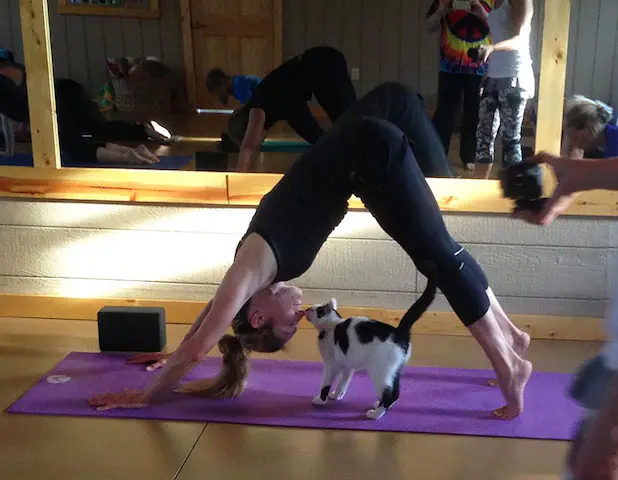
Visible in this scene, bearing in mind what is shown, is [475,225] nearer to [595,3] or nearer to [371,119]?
[371,119]

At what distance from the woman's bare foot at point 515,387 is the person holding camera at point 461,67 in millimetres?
1088

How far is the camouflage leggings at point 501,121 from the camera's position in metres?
3.25

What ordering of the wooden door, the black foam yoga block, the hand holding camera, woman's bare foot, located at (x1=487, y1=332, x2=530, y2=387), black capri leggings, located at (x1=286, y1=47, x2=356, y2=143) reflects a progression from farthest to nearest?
the wooden door, black capri leggings, located at (x1=286, y1=47, x2=356, y2=143), the hand holding camera, the black foam yoga block, woman's bare foot, located at (x1=487, y1=332, x2=530, y2=387)

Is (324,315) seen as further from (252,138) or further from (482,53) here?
(482,53)

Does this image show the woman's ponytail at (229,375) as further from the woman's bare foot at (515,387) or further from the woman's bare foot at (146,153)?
the woman's bare foot at (146,153)

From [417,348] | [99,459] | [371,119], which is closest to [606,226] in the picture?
[417,348]

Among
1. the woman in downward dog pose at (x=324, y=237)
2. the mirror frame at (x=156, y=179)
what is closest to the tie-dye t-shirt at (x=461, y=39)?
the mirror frame at (x=156, y=179)

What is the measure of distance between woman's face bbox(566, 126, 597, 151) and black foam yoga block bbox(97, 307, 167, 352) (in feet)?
6.42

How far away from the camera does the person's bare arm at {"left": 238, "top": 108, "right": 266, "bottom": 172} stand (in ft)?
11.4

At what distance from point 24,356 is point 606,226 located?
254cm

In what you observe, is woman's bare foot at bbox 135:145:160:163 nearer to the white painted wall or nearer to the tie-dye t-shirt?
the white painted wall

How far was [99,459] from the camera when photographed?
2.25 m

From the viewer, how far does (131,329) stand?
3102mm

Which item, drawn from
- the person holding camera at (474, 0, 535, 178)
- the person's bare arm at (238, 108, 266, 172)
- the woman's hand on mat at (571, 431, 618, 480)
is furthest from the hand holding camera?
the woman's hand on mat at (571, 431, 618, 480)
